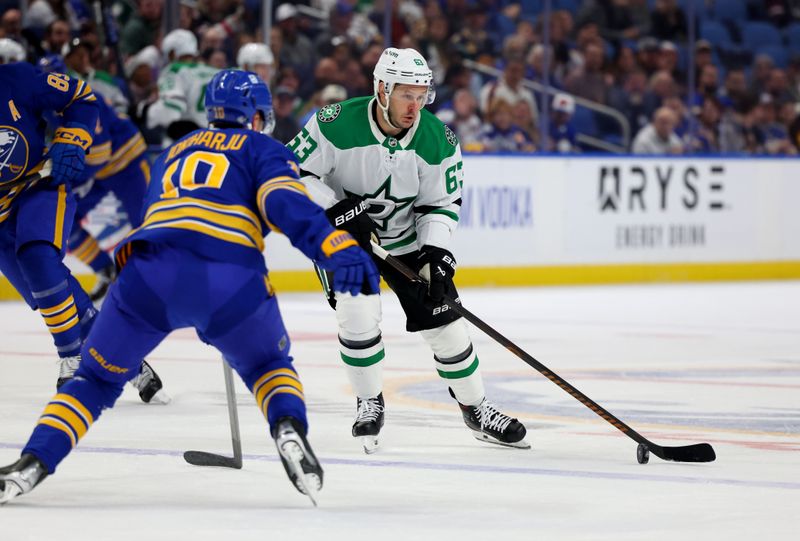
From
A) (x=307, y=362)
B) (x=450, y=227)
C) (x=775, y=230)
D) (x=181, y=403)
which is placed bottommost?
(x=775, y=230)

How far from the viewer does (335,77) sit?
11133 mm

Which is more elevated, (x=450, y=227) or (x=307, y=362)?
(x=450, y=227)

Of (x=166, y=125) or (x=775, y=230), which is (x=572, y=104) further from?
(x=166, y=125)

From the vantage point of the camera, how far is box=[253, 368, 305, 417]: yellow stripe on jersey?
3639 millimetres

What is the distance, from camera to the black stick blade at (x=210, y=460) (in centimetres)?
425

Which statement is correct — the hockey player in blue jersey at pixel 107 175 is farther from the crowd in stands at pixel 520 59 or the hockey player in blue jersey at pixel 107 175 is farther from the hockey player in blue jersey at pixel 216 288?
the hockey player in blue jersey at pixel 216 288

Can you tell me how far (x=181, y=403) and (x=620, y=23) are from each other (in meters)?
8.48

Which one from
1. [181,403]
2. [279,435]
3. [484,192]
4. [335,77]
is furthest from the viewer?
[484,192]

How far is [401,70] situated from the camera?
4.73 m

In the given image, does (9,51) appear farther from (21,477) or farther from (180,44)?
(21,477)

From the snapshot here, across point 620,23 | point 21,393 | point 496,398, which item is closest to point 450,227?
point 496,398

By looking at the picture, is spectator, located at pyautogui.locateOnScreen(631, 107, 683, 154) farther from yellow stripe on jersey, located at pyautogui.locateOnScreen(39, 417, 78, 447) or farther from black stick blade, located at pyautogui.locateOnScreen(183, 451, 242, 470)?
yellow stripe on jersey, located at pyautogui.locateOnScreen(39, 417, 78, 447)

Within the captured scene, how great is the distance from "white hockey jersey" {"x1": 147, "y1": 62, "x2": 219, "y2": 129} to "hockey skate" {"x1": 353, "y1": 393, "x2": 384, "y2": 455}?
5.55 meters

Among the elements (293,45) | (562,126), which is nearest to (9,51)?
(293,45)
